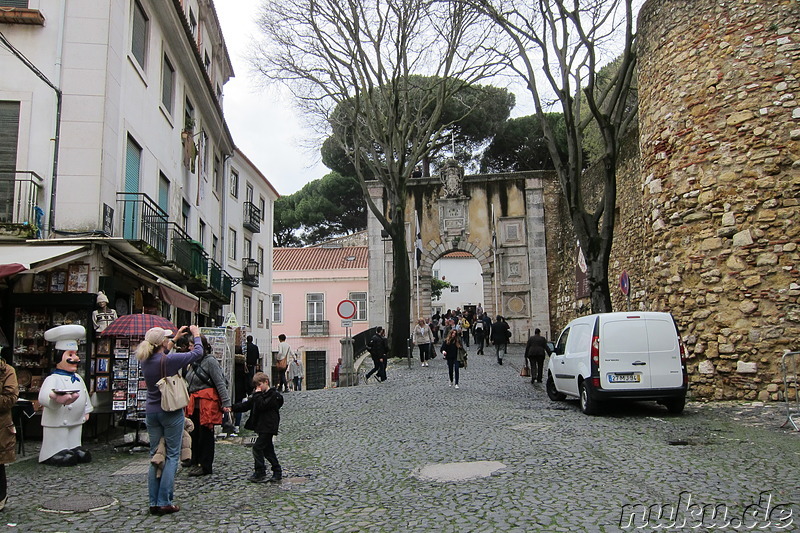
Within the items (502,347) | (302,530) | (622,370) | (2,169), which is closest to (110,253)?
(2,169)

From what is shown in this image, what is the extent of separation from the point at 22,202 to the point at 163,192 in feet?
17.4

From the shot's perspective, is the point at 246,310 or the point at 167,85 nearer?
the point at 167,85

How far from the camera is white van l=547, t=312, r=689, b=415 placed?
11.0 meters

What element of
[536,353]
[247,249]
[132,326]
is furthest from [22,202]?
[247,249]

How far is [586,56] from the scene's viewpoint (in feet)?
50.3

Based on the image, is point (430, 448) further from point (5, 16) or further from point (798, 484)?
point (5, 16)

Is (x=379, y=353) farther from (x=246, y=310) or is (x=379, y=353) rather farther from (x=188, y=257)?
(x=246, y=310)

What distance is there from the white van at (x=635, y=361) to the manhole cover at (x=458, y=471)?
4193 mm

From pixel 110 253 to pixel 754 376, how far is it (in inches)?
438

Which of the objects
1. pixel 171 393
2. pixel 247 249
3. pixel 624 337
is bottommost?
pixel 171 393

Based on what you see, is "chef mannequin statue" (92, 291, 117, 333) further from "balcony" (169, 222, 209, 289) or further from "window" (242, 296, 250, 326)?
"window" (242, 296, 250, 326)

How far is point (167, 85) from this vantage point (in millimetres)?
16203

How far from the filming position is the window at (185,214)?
58.8 ft

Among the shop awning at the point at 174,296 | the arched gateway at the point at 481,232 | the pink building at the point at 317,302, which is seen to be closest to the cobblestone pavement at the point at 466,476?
the shop awning at the point at 174,296
